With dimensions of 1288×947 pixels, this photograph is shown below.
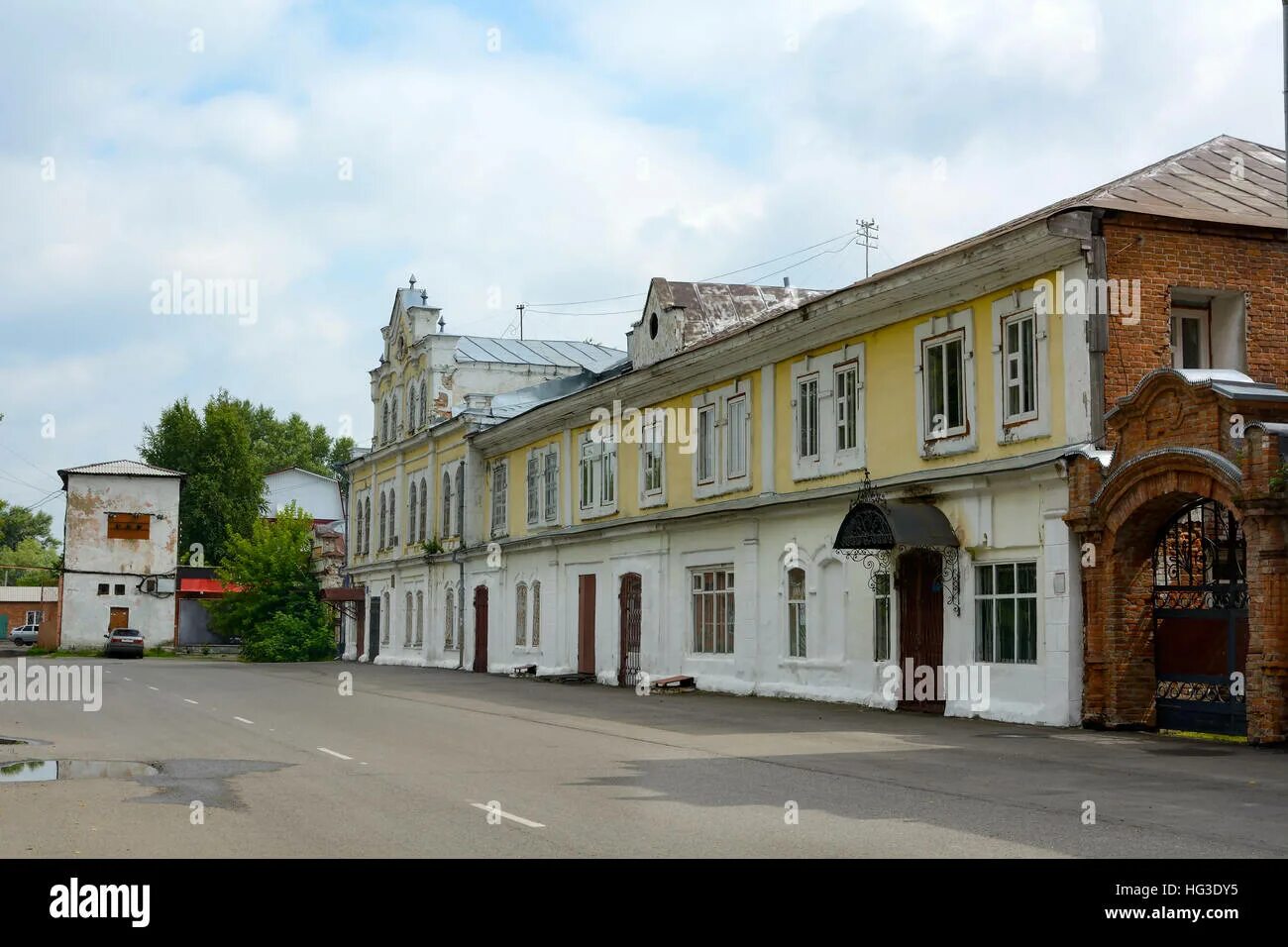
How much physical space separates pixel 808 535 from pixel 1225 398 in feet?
35.8

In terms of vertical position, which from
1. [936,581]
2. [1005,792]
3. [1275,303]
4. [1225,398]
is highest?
[1275,303]

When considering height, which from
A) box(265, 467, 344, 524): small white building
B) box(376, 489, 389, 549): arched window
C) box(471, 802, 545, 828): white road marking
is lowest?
box(471, 802, 545, 828): white road marking

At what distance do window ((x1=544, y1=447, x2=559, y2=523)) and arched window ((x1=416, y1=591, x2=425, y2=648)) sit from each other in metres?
12.2

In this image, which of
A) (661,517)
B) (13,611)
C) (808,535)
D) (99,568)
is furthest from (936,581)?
(13,611)

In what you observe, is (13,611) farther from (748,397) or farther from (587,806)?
(587,806)

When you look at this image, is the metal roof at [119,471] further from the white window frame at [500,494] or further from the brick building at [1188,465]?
the brick building at [1188,465]

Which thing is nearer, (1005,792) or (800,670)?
(1005,792)

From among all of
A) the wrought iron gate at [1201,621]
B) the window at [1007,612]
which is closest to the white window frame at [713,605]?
the window at [1007,612]

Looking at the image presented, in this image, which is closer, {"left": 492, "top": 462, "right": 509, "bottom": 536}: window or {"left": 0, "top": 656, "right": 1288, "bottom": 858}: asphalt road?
{"left": 0, "top": 656, "right": 1288, "bottom": 858}: asphalt road

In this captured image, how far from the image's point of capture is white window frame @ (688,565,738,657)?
31.1 meters

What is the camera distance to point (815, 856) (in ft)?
29.9

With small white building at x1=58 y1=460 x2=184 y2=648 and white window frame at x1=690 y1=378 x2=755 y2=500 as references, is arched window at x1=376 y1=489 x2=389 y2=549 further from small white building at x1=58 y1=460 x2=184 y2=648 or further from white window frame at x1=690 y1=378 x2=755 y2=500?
white window frame at x1=690 y1=378 x2=755 y2=500

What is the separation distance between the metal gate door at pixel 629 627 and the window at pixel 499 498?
979 centimetres

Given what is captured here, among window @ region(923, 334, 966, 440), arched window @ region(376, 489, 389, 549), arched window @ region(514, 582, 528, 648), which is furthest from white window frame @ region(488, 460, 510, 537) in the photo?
window @ region(923, 334, 966, 440)
